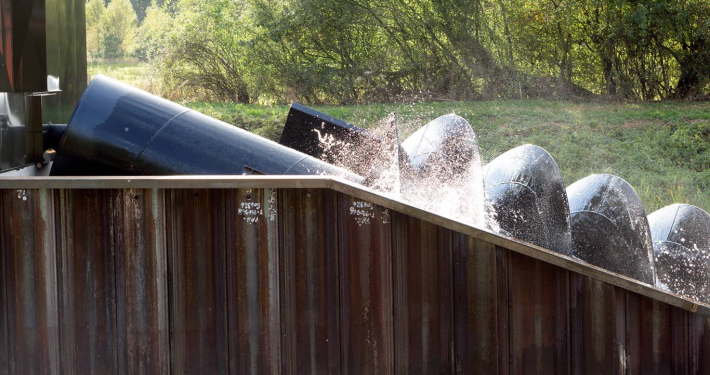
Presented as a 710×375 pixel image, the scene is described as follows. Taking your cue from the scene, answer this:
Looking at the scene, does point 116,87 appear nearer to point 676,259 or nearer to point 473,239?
point 473,239

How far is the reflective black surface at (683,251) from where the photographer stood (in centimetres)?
511

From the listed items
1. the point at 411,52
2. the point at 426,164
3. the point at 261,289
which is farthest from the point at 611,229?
the point at 411,52

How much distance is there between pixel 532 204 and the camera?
14.3 feet

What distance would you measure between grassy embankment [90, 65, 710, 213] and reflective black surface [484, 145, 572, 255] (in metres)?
7.95

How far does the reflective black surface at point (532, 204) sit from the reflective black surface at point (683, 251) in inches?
45.4

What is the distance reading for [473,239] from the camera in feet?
10.4

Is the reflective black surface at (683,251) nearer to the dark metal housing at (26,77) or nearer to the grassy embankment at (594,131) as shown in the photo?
the dark metal housing at (26,77)

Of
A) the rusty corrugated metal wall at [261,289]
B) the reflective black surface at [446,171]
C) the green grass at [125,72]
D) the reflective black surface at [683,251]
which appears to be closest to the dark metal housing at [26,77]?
the rusty corrugated metal wall at [261,289]

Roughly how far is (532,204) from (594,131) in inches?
460

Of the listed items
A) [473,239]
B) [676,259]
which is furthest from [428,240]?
[676,259]

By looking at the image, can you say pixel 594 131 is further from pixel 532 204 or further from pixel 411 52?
pixel 532 204

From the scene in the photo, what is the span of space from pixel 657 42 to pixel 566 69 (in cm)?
208

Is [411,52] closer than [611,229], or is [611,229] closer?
[611,229]

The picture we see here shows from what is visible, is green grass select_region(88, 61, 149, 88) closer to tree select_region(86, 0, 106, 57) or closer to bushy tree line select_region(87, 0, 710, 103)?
bushy tree line select_region(87, 0, 710, 103)
